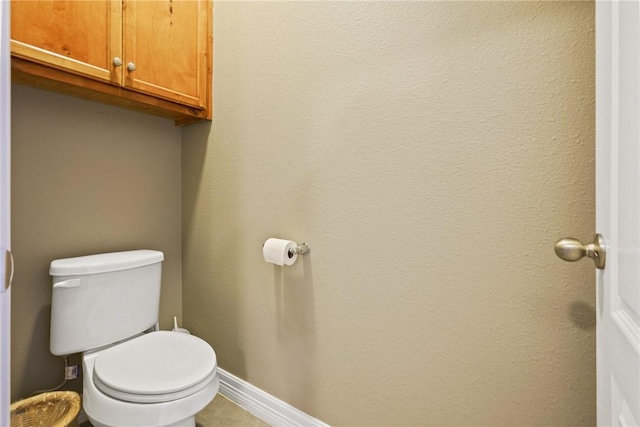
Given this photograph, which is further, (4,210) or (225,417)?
(225,417)

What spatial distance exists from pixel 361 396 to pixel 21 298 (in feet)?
4.90

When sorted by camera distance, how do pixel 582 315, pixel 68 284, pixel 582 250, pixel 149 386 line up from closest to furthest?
1. pixel 582 250
2. pixel 582 315
3. pixel 149 386
4. pixel 68 284

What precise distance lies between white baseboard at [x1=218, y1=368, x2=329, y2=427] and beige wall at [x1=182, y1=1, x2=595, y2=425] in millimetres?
40

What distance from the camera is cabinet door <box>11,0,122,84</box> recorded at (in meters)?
1.02

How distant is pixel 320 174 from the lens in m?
1.20

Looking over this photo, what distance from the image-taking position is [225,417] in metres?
1.43

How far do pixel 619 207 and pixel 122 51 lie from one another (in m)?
1.68

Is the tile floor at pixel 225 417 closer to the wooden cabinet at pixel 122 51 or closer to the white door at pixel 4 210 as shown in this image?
the white door at pixel 4 210

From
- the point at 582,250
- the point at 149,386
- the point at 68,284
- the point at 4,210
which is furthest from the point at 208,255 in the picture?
the point at 582,250

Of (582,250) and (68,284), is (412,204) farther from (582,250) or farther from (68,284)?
(68,284)

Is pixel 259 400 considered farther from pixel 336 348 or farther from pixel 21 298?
pixel 21 298

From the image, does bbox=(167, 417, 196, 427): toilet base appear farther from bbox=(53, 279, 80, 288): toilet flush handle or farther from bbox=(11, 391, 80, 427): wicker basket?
bbox=(53, 279, 80, 288): toilet flush handle

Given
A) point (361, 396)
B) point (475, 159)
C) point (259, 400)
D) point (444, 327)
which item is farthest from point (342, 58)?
point (259, 400)

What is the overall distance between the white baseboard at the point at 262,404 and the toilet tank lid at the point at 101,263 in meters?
0.73
